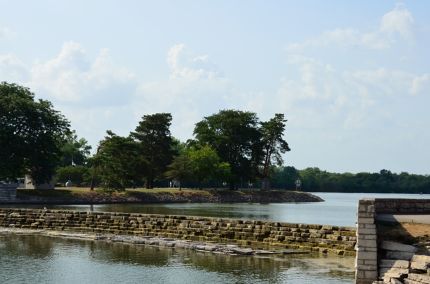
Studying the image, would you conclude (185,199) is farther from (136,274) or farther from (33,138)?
(136,274)

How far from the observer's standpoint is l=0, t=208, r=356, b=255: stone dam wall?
2862 centimetres

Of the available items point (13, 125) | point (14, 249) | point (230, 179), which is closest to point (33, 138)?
point (13, 125)

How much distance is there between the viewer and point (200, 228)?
34.0 metres

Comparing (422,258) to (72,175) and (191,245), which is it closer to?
(191,245)

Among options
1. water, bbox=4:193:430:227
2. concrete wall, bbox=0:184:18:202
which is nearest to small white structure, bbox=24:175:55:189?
concrete wall, bbox=0:184:18:202

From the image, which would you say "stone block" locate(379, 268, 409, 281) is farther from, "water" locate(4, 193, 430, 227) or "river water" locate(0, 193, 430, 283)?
"water" locate(4, 193, 430, 227)

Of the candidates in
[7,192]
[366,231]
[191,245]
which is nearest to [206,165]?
[7,192]

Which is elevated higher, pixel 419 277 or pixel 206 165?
pixel 206 165

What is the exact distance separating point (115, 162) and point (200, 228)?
51275mm

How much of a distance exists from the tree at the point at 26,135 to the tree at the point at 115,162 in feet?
19.8

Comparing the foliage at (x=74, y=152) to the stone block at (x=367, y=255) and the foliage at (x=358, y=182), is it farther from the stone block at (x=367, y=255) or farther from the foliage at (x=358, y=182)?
the stone block at (x=367, y=255)

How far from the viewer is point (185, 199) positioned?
94.2 metres

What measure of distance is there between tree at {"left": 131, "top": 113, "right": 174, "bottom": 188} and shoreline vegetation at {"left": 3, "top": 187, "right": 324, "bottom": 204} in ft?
33.8

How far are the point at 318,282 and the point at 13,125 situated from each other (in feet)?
216
